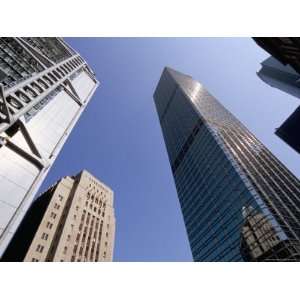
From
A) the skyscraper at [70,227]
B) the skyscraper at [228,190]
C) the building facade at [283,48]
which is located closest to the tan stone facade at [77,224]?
the skyscraper at [70,227]

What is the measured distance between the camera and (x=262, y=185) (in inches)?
2194

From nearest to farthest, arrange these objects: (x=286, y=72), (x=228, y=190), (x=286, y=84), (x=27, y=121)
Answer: (x=27, y=121) < (x=228, y=190) < (x=286, y=72) < (x=286, y=84)

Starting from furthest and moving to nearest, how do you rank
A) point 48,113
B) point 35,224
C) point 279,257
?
point 35,224, point 279,257, point 48,113

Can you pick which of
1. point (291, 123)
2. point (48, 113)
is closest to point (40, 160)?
point (48, 113)

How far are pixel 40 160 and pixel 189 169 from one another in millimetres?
71554

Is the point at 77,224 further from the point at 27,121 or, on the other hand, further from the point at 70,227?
the point at 27,121

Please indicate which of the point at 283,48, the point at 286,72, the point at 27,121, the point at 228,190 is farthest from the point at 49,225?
the point at 286,72

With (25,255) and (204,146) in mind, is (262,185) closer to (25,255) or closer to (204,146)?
(204,146)

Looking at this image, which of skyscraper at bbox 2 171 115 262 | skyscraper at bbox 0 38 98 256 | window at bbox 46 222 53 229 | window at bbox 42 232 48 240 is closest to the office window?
skyscraper at bbox 2 171 115 262

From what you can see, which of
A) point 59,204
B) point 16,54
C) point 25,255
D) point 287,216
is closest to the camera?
point 16,54

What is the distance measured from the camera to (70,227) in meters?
65.3

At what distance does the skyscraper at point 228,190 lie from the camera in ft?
150

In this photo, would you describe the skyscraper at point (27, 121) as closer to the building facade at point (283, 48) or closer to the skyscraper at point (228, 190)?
the building facade at point (283, 48)

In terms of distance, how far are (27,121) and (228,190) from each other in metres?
49.8
